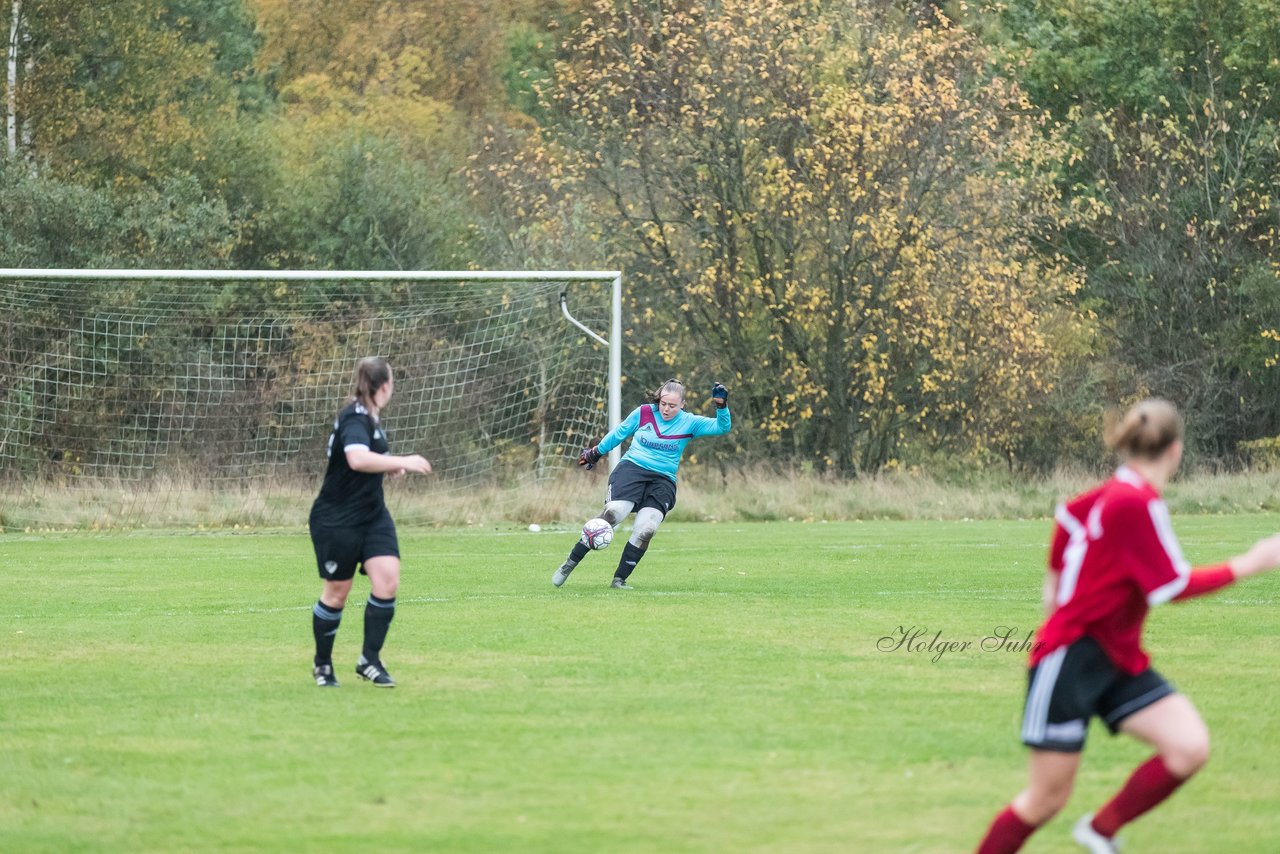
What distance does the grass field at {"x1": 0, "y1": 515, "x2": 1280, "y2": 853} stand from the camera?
6.28m

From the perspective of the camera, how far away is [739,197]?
3112 cm

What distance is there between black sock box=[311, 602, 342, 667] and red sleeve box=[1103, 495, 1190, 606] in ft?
16.4

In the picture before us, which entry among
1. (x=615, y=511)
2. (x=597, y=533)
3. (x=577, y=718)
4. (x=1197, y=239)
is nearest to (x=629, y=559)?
(x=615, y=511)

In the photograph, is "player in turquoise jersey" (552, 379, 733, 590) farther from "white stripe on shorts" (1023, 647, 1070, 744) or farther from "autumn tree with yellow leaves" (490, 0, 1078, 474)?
"autumn tree with yellow leaves" (490, 0, 1078, 474)

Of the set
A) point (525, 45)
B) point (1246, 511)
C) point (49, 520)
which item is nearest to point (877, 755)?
point (49, 520)

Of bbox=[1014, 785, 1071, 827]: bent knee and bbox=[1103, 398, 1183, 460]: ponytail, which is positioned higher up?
bbox=[1103, 398, 1183, 460]: ponytail

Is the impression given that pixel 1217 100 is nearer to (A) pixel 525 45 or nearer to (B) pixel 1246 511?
(B) pixel 1246 511

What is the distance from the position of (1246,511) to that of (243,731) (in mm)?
21349

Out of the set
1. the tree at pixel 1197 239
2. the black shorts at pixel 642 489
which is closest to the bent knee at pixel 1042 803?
the black shorts at pixel 642 489

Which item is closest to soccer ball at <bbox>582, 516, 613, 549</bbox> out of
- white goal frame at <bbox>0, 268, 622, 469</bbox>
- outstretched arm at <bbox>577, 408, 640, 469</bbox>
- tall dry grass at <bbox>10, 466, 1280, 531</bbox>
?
outstretched arm at <bbox>577, 408, 640, 469</bbox>

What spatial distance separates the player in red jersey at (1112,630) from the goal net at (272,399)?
1673 cm

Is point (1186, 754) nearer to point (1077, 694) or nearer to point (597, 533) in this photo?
point (1077, 694)

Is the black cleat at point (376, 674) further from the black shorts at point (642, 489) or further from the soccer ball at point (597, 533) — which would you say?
the black shorts at point (642, 489)

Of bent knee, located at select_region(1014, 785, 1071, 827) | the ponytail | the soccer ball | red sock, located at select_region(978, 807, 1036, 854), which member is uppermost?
the ponytail
